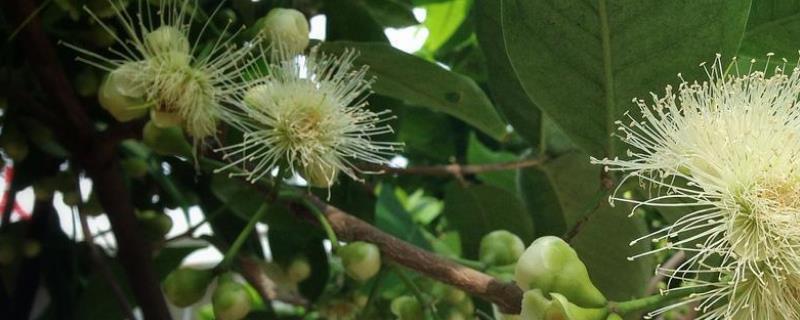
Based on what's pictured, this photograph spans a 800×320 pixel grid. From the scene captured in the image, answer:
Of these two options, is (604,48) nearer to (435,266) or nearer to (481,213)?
(435,266)

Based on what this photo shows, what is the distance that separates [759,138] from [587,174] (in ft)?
0.85

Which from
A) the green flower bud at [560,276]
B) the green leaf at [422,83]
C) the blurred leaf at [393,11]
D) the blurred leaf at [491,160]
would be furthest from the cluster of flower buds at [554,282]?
the blurred leaf at [491,160]

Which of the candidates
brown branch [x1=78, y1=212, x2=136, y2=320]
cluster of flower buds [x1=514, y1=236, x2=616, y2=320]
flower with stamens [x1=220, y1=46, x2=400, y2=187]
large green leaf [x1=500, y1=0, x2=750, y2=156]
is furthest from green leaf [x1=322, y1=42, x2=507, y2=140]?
brown branch [x1=78, y1=212, x2=136, y2=320]

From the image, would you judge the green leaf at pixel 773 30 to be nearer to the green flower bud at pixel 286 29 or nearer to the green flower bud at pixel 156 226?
the green flower bud at pixel 286 29

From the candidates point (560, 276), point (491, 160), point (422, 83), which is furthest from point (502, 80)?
point (491, 160)

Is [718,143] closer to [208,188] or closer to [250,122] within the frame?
[250,122]

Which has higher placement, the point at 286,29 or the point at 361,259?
the point at 286,29

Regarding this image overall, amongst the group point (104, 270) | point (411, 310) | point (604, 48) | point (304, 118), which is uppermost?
point (604, 48)

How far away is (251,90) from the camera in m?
0.67

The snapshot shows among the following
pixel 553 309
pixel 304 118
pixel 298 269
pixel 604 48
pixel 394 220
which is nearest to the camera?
pixel 553 309

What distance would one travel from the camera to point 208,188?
956 millimetres

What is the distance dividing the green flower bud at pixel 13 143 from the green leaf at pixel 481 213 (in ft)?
1.39

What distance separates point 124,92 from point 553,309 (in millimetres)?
336

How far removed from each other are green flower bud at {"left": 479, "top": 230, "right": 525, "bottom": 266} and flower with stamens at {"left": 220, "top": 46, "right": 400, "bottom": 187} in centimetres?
11
